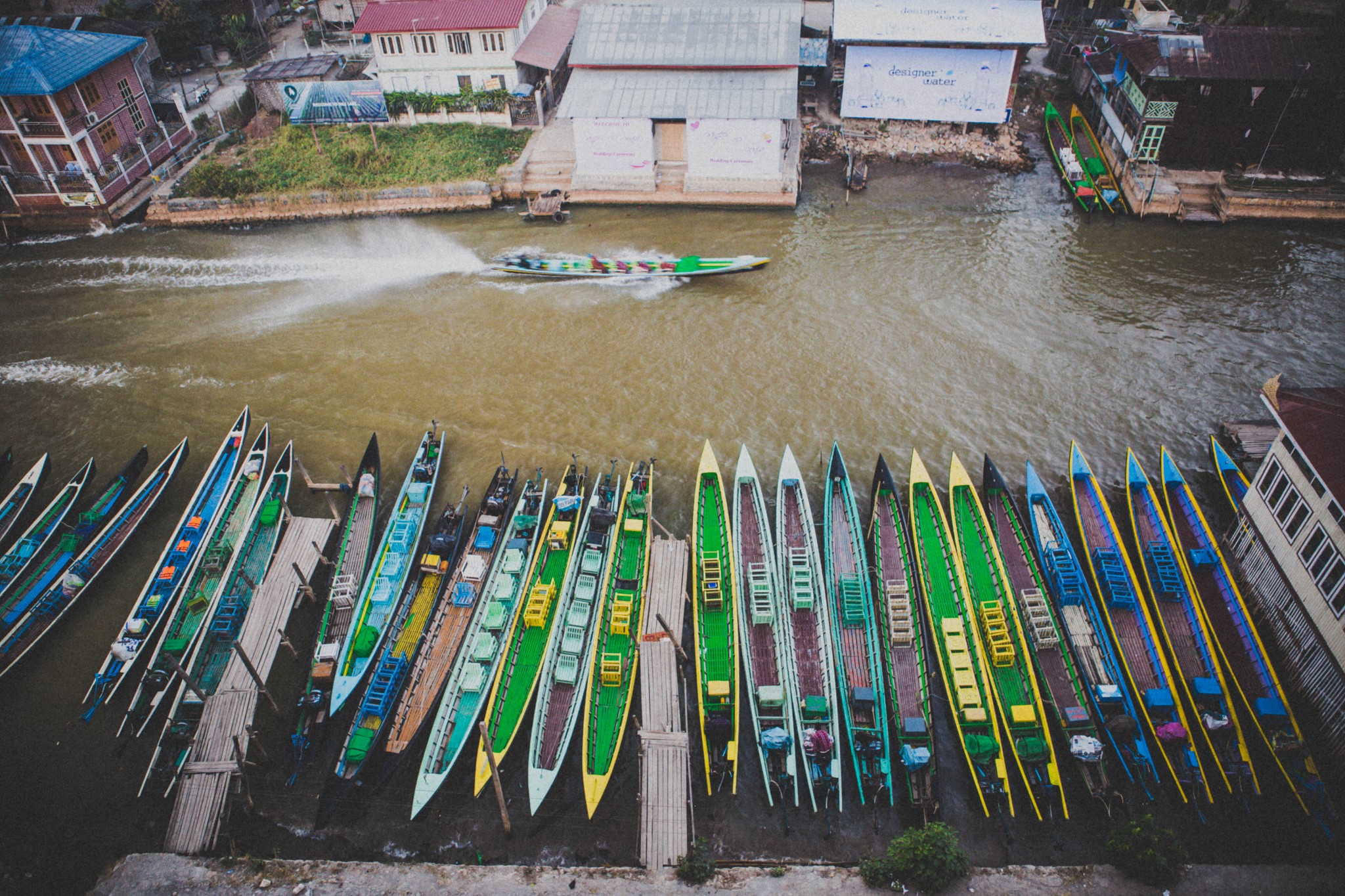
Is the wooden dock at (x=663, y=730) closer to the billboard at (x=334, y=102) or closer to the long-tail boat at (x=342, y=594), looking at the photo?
the long-tail boat at (x=342, y=594)

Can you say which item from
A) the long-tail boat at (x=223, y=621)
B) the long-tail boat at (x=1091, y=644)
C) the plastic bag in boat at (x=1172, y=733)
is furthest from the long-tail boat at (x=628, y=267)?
the plastic bag in boat at (x=1172, y=733)

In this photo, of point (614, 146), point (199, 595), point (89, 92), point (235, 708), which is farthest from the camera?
point (614, 146)

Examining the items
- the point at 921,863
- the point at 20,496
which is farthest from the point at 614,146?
the point at 921,863

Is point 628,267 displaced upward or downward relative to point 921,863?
upward

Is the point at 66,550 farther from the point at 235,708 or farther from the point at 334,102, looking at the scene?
the point at 334,102

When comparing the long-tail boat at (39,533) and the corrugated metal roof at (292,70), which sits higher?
the corrugated metal roof at (292,70)

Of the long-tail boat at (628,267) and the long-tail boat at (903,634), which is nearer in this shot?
the long-tail boat at (903,634)

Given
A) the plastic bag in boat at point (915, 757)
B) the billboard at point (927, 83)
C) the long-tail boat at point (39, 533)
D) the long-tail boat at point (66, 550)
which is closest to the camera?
the plastic bag in boat at point (915, 757)

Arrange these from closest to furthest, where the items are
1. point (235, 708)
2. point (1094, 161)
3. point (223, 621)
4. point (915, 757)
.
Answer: point (915, 757), point (235, 708), point (223, 621), point (1094, 161)
